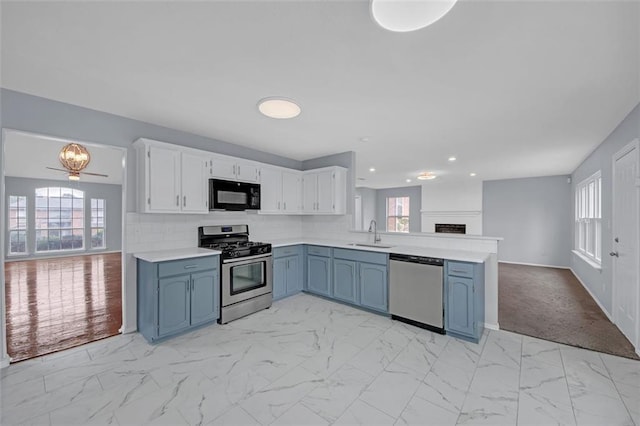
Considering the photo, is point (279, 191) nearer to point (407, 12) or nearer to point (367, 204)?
point (407, 12)

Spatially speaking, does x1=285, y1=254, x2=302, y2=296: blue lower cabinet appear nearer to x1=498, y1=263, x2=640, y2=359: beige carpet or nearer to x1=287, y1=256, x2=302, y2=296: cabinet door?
x1=287, y1=256, x2=302, y2=296: cabinet door

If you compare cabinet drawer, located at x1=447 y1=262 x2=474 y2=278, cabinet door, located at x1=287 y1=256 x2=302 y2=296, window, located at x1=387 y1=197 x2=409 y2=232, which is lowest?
cabinet door, located at x1=287 y1=256 x2=302 y2=296

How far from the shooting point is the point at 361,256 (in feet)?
12.4

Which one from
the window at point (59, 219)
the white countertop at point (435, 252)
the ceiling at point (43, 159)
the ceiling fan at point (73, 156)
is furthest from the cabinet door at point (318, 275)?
the window at point (59, 219)

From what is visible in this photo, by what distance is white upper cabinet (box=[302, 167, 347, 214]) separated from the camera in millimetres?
4516

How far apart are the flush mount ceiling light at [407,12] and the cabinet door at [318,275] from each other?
128 inches

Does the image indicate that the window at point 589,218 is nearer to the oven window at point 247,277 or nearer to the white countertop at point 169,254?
the oven window at point 247,277

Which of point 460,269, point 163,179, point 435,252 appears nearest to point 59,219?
point 163,179

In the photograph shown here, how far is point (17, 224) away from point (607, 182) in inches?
503

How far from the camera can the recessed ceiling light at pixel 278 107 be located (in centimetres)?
256

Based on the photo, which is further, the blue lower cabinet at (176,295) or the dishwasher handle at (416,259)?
the dishwasher handle at (416,259)

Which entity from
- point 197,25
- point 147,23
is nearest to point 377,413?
point 197,25

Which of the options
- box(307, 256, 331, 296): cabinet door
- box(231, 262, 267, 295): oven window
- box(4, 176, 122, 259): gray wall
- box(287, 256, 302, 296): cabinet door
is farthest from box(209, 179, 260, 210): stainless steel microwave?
box(4, 176, 122, 259): gray wall

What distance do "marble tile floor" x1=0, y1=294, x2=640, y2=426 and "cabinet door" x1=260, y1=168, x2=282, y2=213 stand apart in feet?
6.41
